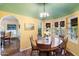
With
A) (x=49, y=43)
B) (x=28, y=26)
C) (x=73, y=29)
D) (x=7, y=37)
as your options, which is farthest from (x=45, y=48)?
(x=7, y=37)

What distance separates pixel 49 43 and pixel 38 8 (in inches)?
26.7

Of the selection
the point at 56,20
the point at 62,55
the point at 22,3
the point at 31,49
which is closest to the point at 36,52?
the point at 31,49

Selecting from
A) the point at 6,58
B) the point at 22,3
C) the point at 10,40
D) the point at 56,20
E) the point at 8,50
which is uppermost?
the point at 22,3

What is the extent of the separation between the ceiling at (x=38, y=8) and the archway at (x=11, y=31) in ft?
0.56

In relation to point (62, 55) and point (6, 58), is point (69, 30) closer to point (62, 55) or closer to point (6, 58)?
point (62, 55)

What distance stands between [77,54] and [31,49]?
34.0 inches

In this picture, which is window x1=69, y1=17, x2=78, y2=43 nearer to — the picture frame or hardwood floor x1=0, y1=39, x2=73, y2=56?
hardwood floor x1=0, y1=39, x2=73, y2=56

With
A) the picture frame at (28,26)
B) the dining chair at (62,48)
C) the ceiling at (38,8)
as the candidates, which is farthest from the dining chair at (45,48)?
the ceiling at (38,8)

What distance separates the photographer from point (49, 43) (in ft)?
8.07

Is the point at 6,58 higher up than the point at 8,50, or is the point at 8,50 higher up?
the point at 8,50

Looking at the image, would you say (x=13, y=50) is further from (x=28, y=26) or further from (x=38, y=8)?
(x=38, y=8)

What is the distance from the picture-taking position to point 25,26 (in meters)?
2.48

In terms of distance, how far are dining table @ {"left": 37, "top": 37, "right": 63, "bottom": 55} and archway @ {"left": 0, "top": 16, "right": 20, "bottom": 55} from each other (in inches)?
16.5

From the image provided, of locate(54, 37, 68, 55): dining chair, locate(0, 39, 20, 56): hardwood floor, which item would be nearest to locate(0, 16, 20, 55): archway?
locate(0, 39, 20, 56): hardwood floor
